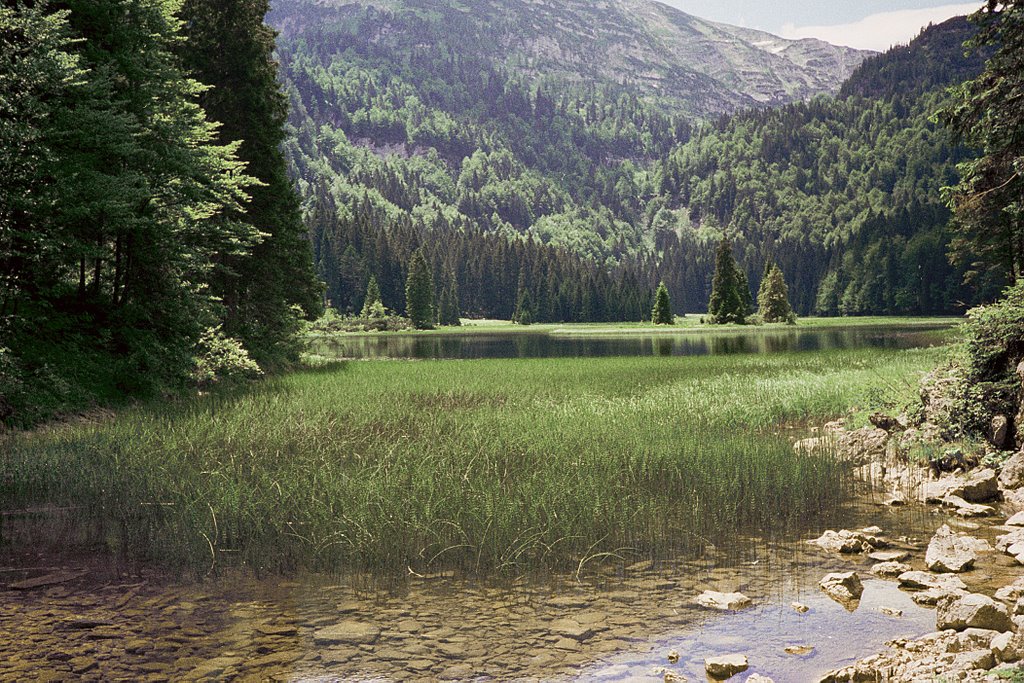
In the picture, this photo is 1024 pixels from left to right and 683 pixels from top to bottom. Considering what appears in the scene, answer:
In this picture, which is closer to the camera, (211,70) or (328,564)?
(328,564)

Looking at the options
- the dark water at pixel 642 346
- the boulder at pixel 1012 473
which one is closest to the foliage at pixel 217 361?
the boulder at pixel 1012 473

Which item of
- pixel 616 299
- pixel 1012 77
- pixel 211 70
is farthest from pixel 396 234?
pixel 1012 77

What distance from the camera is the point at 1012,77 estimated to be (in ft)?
60.4

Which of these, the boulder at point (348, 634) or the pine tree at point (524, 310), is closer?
the boulder at point (348, 634)

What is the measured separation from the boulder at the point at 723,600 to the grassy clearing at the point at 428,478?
4.93ft

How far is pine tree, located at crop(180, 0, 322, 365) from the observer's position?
111 ft

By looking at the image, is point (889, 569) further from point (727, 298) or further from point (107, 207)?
point (727, 298)

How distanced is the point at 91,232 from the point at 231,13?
52.6 feet

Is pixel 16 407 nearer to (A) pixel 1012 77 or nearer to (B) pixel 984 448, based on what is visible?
(B) pixel 984 448

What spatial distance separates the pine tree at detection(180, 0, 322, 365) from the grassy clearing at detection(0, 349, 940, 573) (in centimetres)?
1111

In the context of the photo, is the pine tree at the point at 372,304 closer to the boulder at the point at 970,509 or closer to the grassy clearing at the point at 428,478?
the grassy clearing at the point at 428,478

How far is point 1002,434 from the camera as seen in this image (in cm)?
1499

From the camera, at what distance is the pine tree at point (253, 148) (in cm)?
3375

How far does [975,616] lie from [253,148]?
3467 cm
